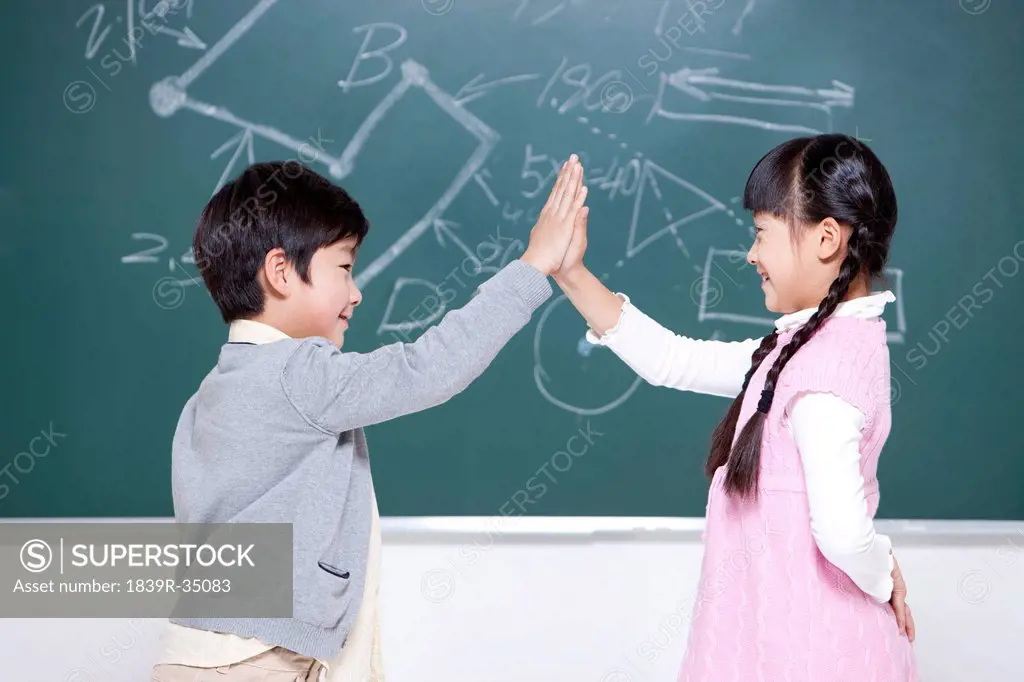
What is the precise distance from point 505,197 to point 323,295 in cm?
110

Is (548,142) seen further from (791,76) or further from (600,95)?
(791,76)

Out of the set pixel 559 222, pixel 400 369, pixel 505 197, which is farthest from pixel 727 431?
pixel 505 197

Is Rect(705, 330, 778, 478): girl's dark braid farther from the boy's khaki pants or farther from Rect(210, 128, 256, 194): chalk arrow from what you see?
Rect(210, 128, 256, 194): chalk arrow

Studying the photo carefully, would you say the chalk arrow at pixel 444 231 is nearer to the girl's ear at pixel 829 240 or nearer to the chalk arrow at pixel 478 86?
the chalk arrow at pixel 478 86

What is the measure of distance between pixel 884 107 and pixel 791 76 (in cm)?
25

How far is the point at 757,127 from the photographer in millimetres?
2268

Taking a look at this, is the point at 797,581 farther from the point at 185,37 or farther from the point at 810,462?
the point at 185,37

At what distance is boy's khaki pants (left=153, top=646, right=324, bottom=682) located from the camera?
43.3 inches

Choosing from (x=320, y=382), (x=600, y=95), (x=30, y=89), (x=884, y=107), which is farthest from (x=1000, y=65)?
(x=30, y=89)

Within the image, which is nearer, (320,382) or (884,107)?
(320,382)

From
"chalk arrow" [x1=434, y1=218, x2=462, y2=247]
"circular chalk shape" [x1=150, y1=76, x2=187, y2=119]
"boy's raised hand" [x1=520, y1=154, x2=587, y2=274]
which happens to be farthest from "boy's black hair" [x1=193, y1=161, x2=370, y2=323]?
"circular chalk shape" [x1=150, y1=76, x2=187, y2=119]

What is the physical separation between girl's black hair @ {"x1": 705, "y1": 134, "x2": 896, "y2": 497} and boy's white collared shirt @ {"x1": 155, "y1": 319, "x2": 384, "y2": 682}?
0.50m

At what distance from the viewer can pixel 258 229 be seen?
47.7 inches

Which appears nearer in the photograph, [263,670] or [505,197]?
[263,670]
